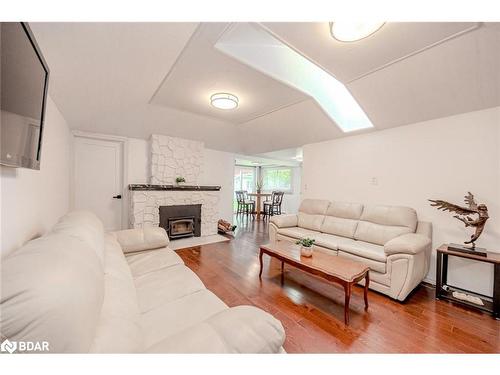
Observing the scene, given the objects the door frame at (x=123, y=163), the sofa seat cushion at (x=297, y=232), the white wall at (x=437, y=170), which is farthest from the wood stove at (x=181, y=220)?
the white wall at (x=437, y=170)

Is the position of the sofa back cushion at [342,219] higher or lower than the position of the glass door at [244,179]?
lower

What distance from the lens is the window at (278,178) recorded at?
834 cm

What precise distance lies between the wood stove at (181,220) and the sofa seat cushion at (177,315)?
10.3 feet

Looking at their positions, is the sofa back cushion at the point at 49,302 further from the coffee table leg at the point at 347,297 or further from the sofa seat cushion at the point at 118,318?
the coffee table leg at the point at 347,297

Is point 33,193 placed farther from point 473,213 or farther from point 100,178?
point 473,213

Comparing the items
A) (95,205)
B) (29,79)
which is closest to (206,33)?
(29,79)

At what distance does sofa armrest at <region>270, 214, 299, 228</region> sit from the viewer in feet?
11.9

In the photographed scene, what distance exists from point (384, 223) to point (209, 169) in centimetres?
394

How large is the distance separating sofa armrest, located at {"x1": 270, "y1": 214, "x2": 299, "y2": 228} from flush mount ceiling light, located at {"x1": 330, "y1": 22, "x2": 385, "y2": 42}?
2701 mm

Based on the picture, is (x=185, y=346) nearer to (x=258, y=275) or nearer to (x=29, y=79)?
(x=29, y=79)

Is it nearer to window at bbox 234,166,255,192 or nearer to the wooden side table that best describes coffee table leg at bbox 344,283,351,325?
the wooden side table

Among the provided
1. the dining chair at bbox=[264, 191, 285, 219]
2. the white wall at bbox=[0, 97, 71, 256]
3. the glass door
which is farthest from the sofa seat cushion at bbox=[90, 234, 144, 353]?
the glass door
